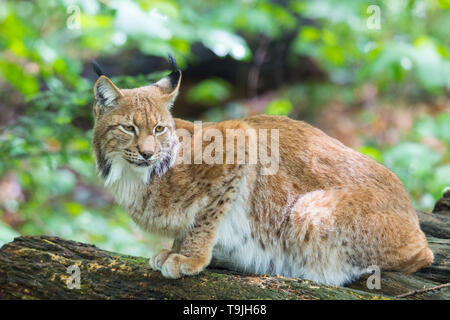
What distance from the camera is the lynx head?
3.55 m

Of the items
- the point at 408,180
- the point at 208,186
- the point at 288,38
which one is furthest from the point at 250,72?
the point at 208,186

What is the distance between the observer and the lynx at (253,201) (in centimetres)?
358

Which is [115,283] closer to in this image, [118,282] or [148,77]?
[118,282]

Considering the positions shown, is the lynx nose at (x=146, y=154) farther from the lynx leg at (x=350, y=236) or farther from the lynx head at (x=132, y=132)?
the lynx leg at (x=350, y=236)

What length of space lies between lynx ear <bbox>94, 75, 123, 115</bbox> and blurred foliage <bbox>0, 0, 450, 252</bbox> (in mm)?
1283

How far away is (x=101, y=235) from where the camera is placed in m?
6.77

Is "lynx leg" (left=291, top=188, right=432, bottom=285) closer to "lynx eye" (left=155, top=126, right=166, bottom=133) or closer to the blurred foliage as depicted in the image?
"lynx eye" (left=155, top=126, right=166, bottom=133)

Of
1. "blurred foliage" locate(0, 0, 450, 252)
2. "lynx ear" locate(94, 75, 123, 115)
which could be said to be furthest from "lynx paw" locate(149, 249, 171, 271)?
"blurred foliage" locate(0, 0, 450, 252)

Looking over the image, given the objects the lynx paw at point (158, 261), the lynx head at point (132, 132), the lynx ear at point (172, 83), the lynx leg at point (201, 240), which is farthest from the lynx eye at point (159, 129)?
the lynx paw at point (158, 261)

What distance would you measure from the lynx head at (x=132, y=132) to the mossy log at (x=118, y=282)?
73cm

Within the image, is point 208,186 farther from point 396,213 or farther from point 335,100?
point 335,100

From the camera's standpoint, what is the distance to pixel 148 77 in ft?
16.7

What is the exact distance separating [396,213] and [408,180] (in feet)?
11.7

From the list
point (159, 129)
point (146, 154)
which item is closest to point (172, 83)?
point (159, 129)
